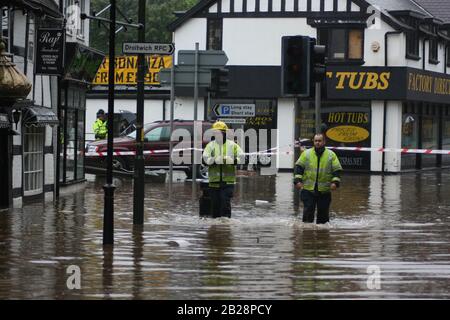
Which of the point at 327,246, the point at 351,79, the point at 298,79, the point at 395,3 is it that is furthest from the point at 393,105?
the point at 327,246

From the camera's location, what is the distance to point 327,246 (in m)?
15.4

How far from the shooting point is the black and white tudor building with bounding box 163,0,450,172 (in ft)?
130

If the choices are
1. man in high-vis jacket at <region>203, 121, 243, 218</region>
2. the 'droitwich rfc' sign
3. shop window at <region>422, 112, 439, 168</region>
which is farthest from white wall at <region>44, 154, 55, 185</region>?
shop window at <region>422, 112, 439, 168</region>

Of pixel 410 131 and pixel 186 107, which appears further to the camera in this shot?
pixel 410 131

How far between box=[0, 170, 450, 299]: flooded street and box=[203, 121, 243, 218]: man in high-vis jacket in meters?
0.47

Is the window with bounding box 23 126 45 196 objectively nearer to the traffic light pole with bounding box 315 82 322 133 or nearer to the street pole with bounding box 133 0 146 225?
the street pole with bounding box 133 0 146 225

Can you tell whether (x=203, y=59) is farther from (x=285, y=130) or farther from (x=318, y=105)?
(x=285, y=130)

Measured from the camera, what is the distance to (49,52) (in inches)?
883

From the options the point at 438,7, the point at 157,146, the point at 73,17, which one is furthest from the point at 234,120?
the point at 438,7

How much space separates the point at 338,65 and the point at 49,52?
63.1 feet

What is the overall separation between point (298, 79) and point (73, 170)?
33.8ft

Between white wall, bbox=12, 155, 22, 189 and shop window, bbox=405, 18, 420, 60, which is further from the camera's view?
shop window, bbox=405, 18, 420, 60

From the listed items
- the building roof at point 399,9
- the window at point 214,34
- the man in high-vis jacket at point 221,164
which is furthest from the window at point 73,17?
the window at point 214,34

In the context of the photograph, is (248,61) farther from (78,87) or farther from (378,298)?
(378,298)
